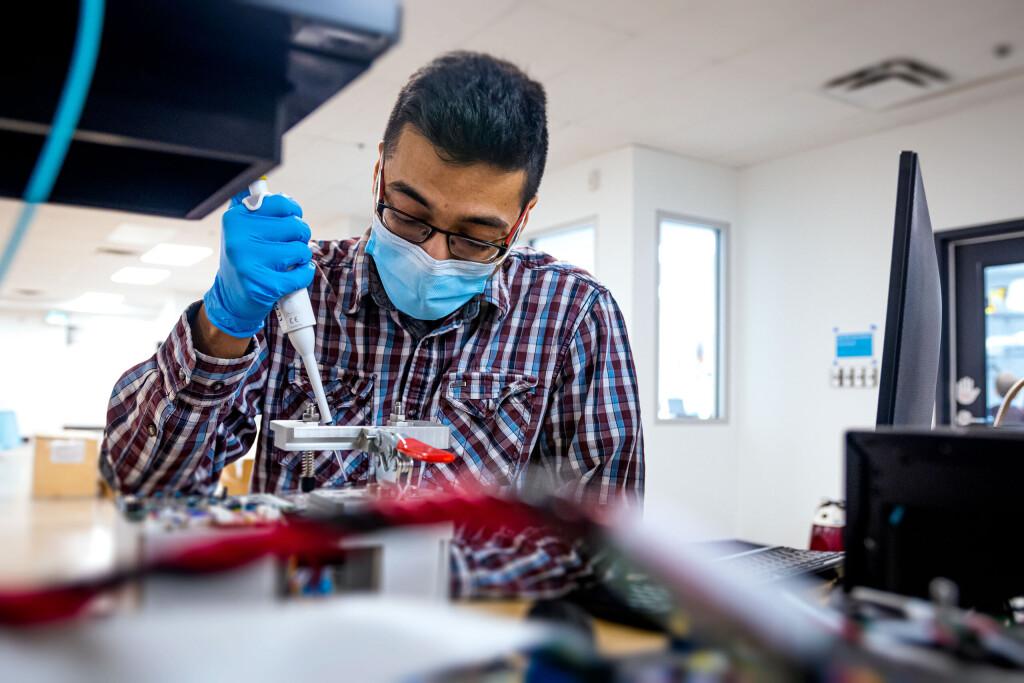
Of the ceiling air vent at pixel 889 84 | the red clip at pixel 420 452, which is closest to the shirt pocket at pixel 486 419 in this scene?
the red clip at pixel 420 452

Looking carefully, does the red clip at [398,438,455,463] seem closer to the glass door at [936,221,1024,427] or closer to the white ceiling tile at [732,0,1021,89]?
the white ceiling tile at [732,0,1021,89]

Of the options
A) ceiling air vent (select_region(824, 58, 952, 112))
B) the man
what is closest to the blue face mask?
the man

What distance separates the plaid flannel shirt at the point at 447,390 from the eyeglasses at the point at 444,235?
107 mm

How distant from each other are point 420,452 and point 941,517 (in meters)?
0.41

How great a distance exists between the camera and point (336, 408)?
1.13 meters

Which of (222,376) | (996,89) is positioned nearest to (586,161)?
(996,89)

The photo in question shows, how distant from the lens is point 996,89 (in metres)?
3.21

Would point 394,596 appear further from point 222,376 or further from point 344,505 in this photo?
point 222,376

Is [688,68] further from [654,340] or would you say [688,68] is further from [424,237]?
[424,237]

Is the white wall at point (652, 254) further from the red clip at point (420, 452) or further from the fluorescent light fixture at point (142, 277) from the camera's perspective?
the fluorescent light fixture at point (142, 277)

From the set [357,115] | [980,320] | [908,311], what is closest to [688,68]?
[357,115]

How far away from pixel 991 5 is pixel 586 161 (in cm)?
219

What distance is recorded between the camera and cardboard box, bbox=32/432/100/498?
473 millimetres

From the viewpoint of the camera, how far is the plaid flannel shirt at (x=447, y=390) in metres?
1.03
